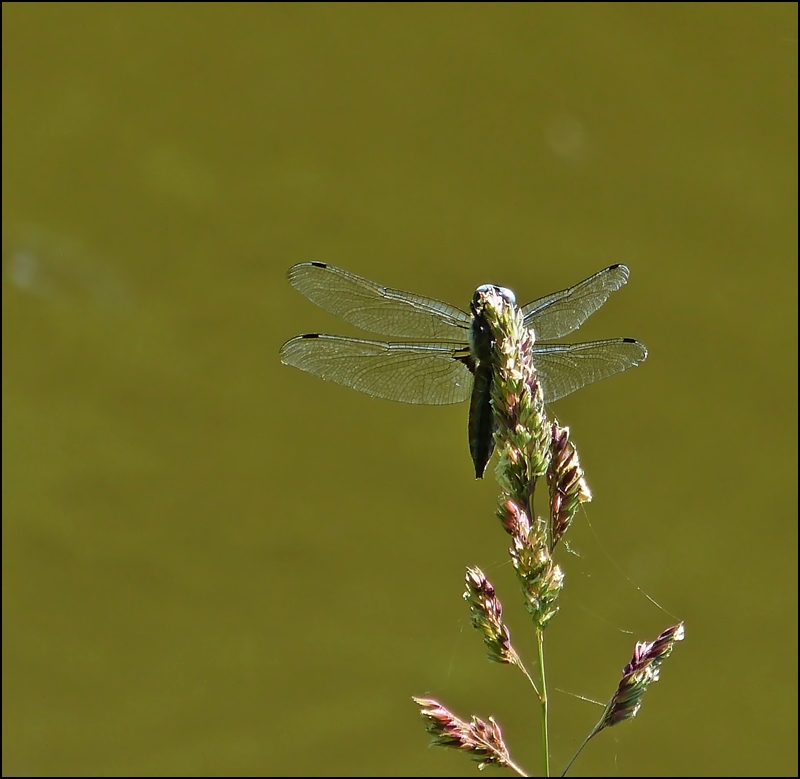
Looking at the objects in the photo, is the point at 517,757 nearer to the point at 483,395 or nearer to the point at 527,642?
the point at 527,642

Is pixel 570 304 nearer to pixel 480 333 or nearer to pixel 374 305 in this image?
pixel 480 333

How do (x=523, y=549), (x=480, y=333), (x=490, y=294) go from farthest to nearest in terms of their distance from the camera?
1. (x=480, y=333)
2. (x=490, y=294)
3. (x=523, y=549)

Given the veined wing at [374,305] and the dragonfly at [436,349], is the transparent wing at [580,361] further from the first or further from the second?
the veined wing at [374,305]

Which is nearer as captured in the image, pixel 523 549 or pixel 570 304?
pixel 523 549

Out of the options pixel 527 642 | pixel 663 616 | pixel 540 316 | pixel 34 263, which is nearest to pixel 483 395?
pixel 540 316

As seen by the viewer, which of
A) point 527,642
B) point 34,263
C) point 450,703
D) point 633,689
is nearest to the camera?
point 633,689

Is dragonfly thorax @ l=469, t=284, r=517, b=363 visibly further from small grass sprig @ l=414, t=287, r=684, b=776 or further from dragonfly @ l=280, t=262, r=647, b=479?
small grass sprig @ l=414, t=287, r=684, b=776

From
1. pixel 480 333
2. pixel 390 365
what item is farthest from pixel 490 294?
pixel 390 365
